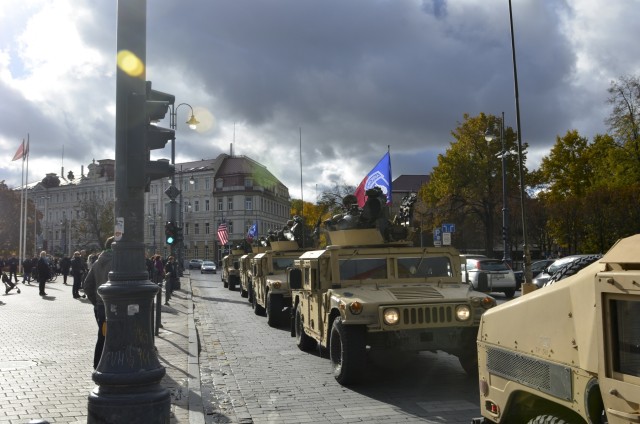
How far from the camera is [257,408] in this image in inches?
291

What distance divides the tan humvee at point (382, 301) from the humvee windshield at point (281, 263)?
6125 millimetres

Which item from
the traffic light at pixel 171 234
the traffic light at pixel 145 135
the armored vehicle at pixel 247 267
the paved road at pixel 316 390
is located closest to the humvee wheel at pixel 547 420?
the paved road at pixel 316 390

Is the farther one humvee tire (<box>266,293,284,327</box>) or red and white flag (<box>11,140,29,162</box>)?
red and white flag (<box>11,140,29,162</box>)

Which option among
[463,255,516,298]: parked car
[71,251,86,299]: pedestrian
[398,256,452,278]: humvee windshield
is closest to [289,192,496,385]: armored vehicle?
[398,256,452,278]: humvee windshield

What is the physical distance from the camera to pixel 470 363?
851 centimetres

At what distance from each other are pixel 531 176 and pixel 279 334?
38.0 m

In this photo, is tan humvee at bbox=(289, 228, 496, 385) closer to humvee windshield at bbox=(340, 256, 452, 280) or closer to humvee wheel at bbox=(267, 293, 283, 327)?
humvee windshield at bbox=(340, 256, 452, 280)

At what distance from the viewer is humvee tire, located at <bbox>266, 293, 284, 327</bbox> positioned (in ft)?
48.9

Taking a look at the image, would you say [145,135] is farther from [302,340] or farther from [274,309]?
[274,309]

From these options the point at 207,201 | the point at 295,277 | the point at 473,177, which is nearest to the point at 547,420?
the point at 295,277

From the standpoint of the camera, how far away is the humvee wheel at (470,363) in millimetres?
8422

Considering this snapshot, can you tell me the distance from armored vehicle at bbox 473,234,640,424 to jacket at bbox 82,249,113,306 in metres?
5.82

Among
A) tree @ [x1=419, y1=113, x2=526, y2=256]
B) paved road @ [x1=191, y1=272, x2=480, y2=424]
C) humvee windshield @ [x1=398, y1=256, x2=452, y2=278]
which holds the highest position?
tree @ [x1=419, y1=113, x2=526, y2=256]

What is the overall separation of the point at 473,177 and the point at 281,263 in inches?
1217
